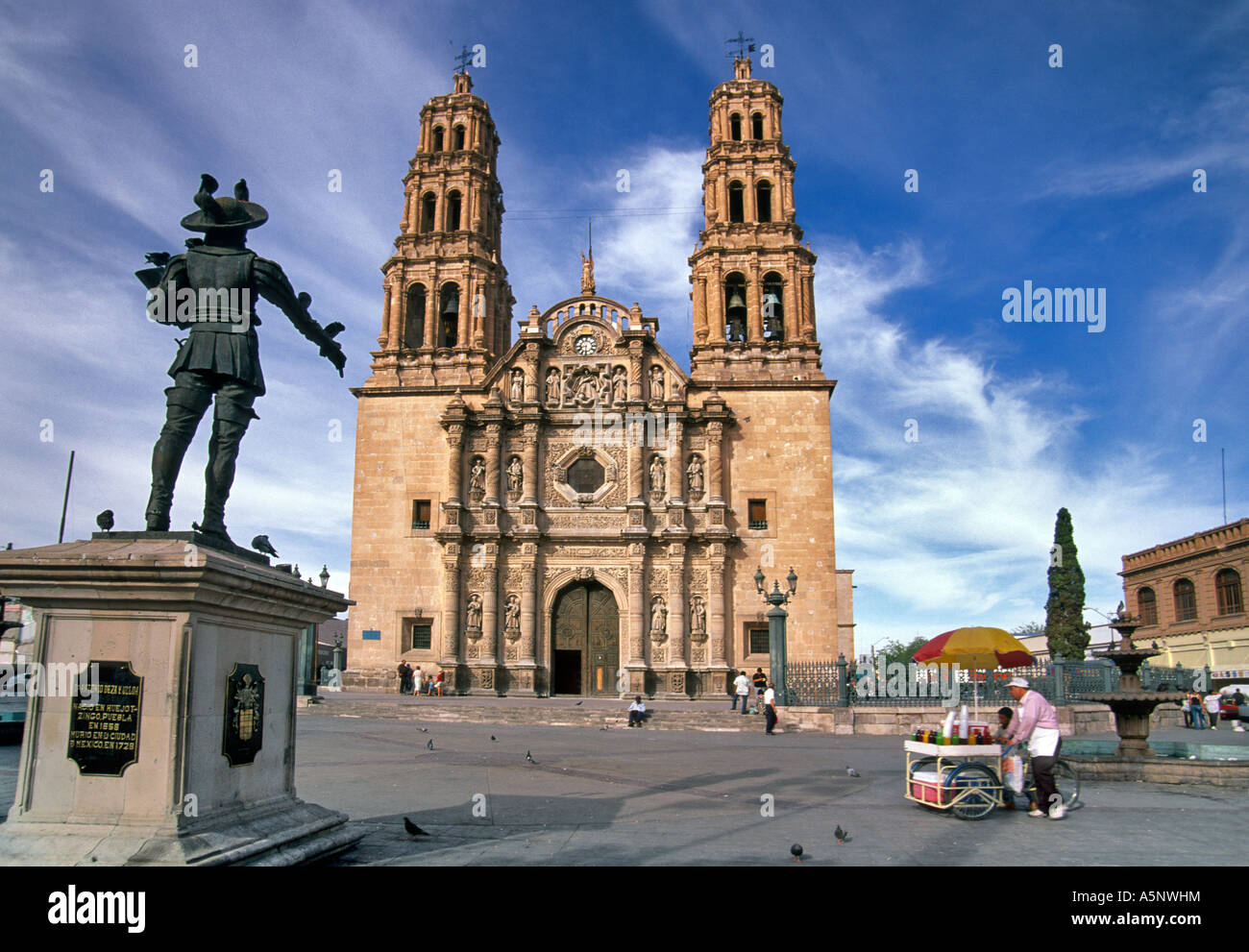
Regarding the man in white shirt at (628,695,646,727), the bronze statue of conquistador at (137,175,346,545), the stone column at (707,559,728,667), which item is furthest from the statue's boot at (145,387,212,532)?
the stone column at (707,559,728,667)

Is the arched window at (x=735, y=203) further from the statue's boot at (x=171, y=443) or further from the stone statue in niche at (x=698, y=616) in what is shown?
the statue's boot at (x=171, y=443)

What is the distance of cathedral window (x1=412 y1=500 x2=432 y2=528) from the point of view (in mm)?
29625

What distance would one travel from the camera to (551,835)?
646 cm

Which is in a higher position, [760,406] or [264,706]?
[760,406]

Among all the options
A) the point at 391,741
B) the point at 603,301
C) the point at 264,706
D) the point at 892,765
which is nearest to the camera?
the point at 264,706

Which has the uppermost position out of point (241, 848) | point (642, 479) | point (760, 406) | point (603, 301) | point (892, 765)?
point (603, 301)

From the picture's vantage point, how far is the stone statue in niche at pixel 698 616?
28.2 metres

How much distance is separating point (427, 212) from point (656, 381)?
12.3 metres

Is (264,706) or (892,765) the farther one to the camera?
(892,765)

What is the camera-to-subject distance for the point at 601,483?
29.7 metres
